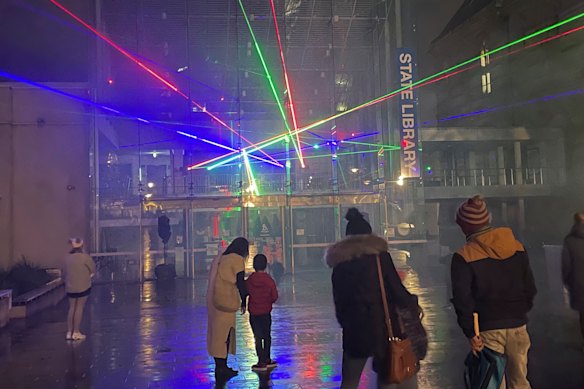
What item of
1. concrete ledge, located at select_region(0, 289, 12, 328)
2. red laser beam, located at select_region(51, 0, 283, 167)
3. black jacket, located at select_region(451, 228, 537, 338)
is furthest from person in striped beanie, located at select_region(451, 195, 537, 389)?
red laser beam, located at select_region(51, 0, 283, 167)

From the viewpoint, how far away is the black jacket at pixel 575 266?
587 centimetres

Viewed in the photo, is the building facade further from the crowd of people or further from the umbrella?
the umbrella

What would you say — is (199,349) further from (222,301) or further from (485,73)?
(485,73)

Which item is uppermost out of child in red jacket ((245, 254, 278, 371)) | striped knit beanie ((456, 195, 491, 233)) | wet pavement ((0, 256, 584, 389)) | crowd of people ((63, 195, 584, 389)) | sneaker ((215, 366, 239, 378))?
striped knit beanie ((456, 195, 491, 233))

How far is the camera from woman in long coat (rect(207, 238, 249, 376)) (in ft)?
19.0

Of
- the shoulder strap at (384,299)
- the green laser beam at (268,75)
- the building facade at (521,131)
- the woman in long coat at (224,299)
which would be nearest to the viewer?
the shoulder strap at (384,299)

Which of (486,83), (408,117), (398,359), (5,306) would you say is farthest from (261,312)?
(486,83)

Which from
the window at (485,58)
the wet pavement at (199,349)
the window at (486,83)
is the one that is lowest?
the wet pavement at (199,349)

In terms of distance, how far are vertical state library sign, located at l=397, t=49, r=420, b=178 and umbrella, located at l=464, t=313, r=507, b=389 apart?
15441mm

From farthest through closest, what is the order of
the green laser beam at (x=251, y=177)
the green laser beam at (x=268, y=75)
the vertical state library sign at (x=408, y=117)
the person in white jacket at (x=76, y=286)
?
the green laser beam at (x=268, y=75) → the green laser beam at (x=251, y=177) → the vertical state library sign at (x=408, y=117) → the person in white jacket at (x=76, y=286)

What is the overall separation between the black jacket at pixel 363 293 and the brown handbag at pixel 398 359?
44 millimetres

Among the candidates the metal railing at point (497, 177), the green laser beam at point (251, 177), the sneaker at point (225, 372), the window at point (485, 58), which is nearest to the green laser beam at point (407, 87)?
the window at point (485, 58)

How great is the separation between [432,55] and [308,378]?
29.8 m

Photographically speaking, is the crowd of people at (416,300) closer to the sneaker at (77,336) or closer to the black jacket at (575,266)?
the black jacket at (575,266)
